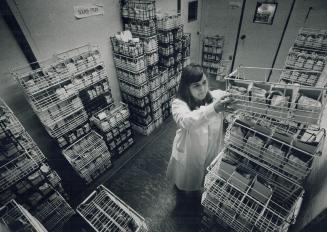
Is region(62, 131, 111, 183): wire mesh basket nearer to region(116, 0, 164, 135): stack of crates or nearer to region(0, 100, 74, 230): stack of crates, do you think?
region(0, 100, 74, 230): stack of crates

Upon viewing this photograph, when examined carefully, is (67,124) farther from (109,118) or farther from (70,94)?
(109,118)

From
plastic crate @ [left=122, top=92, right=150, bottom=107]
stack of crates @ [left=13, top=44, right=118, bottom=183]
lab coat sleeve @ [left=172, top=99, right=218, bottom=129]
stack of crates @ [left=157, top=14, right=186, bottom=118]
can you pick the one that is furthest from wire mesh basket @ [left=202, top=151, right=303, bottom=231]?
stack of crates @ [left=157, top=14, right=186, bottom=118]

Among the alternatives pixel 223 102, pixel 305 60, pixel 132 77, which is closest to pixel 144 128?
pixel 132 77

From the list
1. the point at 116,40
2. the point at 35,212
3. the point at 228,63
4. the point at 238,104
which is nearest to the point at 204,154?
the point at 238,104

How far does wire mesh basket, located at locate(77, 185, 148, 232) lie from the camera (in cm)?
277

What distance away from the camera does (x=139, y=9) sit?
3895mm

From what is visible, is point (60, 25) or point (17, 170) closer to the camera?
point (17, 170)

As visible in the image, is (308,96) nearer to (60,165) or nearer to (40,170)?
(40,170)

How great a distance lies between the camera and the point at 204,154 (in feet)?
8.83

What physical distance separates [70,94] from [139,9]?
2.15 m

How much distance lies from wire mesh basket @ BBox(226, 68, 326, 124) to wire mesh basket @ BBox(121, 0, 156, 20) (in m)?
2.90

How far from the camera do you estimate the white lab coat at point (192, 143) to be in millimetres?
2193

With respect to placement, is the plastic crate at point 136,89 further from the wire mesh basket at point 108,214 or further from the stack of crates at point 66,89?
the wire mesh basket at point 108,214

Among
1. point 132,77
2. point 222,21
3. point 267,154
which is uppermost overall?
point 222,21
